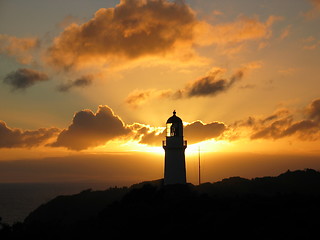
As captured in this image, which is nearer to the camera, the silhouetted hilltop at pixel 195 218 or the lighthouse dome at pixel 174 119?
the silhouetted hilltop at pixel 195 218

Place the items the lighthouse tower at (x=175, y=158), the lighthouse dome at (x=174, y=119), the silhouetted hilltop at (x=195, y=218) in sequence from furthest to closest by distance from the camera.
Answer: the lighthouse dome at (x=174, y=119) → the lighthouse tower at (x=175, y=158) → the silhouetted hilltop at (x=195, y=218)

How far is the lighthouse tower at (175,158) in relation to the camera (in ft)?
165

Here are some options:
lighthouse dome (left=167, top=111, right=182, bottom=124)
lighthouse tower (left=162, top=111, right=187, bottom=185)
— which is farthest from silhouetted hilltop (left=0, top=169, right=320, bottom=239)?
lighthouse dome (left=167, top=111, right=182, bottom=124)

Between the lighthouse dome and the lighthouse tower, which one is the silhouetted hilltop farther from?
the lighthouse dome

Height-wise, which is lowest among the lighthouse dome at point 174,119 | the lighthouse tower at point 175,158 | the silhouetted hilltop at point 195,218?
the silhouetted hilltop at point 195,218

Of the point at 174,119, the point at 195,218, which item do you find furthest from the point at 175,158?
the point at 195,218

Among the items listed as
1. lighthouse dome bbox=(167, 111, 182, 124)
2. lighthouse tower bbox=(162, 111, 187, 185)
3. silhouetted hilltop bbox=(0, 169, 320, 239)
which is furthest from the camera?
lighthouse dome bbox=(167, 111, 182, 124)

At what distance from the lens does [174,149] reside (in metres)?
50.5

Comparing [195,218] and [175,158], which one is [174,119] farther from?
[195,218]

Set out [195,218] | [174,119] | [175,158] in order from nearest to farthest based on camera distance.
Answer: [195,218], [175,158], [174,119]

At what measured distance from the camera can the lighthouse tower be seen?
5016 centimetres

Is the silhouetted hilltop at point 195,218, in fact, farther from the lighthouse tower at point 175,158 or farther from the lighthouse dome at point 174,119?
the lighthouse dome at point 174,119

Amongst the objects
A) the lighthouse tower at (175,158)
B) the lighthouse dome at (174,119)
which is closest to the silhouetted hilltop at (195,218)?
the lighthouse tower at (175,158)

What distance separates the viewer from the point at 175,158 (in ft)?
165
